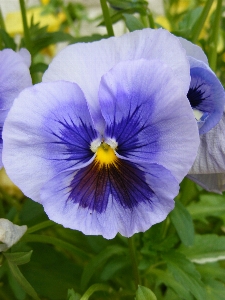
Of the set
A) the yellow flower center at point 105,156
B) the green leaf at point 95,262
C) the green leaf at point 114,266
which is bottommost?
the green leaf at point 114,266

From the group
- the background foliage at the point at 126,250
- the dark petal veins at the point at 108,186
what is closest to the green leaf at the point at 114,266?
the background foliage at the point at 126,250

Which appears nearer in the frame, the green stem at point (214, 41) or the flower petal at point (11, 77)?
the flower petal at point (11, 77)

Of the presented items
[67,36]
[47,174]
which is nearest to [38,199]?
[47,174]

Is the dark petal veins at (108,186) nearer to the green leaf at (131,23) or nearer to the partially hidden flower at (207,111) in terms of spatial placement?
the partially hidden flower at (207,111)

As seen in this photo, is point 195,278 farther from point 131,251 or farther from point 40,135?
point 40,135

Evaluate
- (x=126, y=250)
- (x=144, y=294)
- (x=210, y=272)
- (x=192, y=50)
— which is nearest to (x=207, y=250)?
(x=210, y=272)

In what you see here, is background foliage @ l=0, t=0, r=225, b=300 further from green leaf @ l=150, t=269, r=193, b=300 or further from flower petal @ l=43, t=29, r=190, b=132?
flower petal @ l=43, t=29, r=190, b=132
